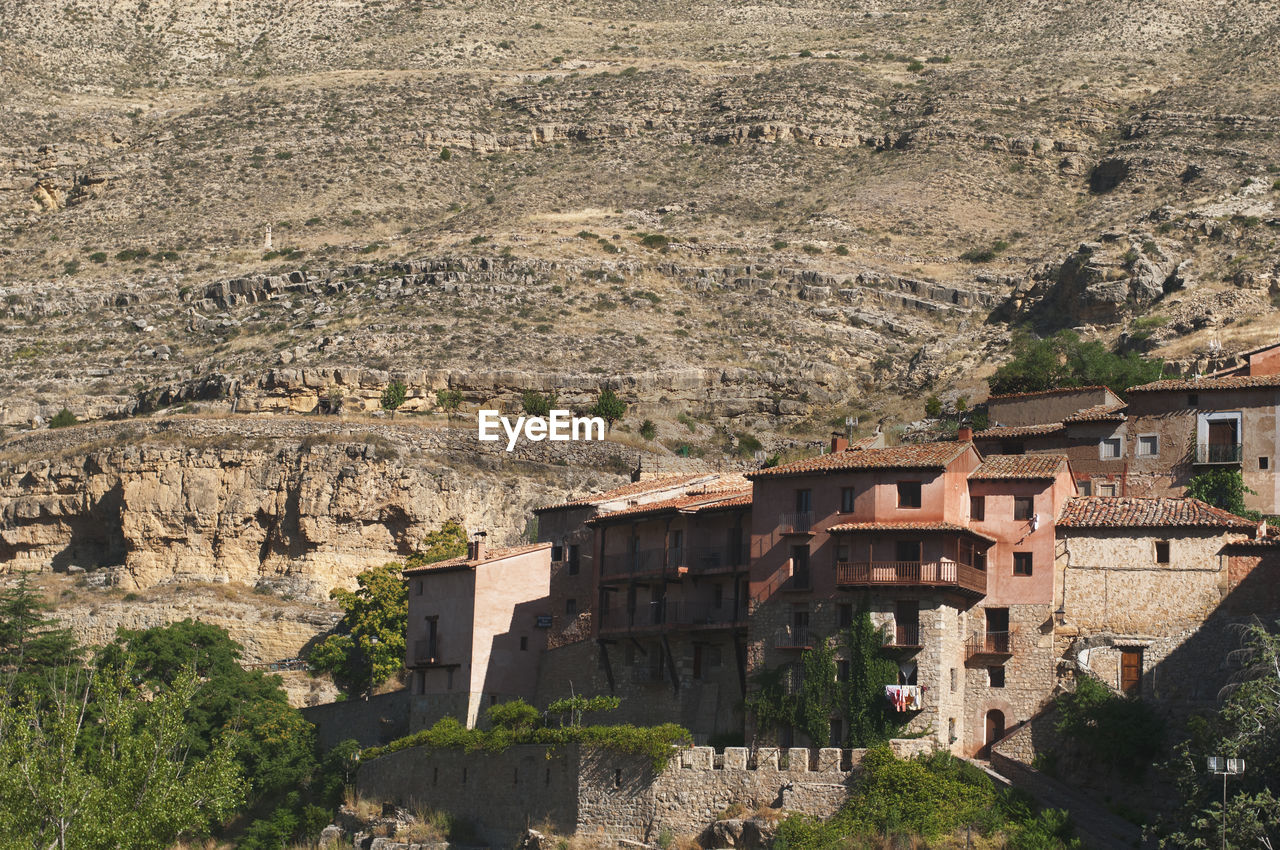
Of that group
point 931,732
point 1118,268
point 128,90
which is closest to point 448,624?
point 931,732

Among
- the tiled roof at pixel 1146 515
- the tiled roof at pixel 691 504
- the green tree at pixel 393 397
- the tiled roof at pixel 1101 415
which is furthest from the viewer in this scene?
the green tree at pixel 393 397

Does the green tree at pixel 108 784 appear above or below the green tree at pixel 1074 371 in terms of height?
below

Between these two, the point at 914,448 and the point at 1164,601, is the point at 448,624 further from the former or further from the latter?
the point at 1164,601

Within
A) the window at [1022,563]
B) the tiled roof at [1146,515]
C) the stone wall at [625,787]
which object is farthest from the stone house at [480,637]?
→ the tiled roof at [1146,515]

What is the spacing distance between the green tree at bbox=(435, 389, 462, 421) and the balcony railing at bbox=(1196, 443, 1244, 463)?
43335 mm

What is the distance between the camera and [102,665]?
7625 centimetres

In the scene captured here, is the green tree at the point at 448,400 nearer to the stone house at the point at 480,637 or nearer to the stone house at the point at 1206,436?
the stone house at the point at 480,637

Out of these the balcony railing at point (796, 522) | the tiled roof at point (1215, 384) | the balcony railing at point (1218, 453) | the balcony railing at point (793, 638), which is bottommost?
the balcony railing at point (793, 638)

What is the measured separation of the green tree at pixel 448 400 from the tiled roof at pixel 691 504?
1392 inches

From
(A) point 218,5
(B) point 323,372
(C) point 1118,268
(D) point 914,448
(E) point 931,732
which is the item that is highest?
(A) point 218,5

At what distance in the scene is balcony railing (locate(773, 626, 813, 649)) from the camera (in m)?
57.3

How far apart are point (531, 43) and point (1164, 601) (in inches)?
5016

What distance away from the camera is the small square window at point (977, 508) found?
58938 mm

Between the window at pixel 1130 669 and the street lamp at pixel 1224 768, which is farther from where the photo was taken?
the window at pixel 1130 669
